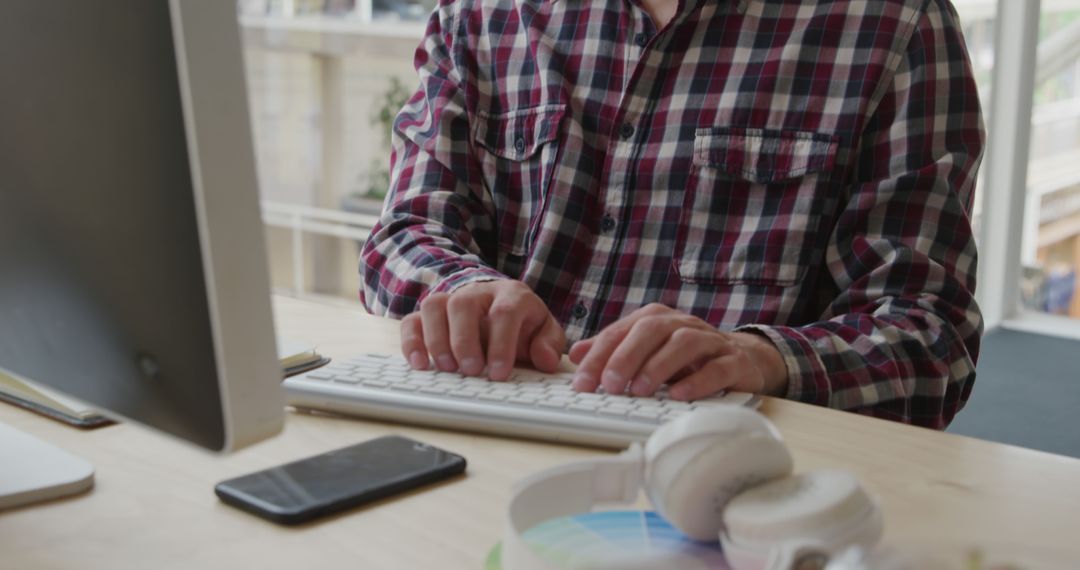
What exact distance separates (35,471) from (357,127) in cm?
299

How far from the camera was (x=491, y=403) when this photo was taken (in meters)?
0.84

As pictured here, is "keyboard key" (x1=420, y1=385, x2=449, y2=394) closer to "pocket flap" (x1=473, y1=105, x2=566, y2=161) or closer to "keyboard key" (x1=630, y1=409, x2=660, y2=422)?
"keyboard key" (x1=630, y1=409, x2=660, y2=422)

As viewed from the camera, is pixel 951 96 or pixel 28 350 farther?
pixel 951 96

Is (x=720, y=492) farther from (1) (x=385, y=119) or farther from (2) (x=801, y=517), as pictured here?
(1) (x=385, y=119)

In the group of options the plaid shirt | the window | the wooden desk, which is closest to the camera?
the wooden desk

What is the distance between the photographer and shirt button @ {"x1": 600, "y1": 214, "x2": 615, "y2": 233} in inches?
54.7

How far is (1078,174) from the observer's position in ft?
12.3

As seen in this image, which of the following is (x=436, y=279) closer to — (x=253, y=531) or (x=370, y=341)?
(x=370, y=341)

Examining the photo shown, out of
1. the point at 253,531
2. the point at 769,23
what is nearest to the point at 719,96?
the point at 769,23

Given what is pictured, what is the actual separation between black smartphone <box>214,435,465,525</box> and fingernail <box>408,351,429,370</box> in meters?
0.16

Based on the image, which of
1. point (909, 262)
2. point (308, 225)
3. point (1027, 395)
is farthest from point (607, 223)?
point (308, 225)

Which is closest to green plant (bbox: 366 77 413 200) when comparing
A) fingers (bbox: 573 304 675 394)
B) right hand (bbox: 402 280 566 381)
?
right hand (bbox: 402 280 566 381)

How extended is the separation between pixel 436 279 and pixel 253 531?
2.17ft

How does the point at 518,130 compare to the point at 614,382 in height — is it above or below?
above
